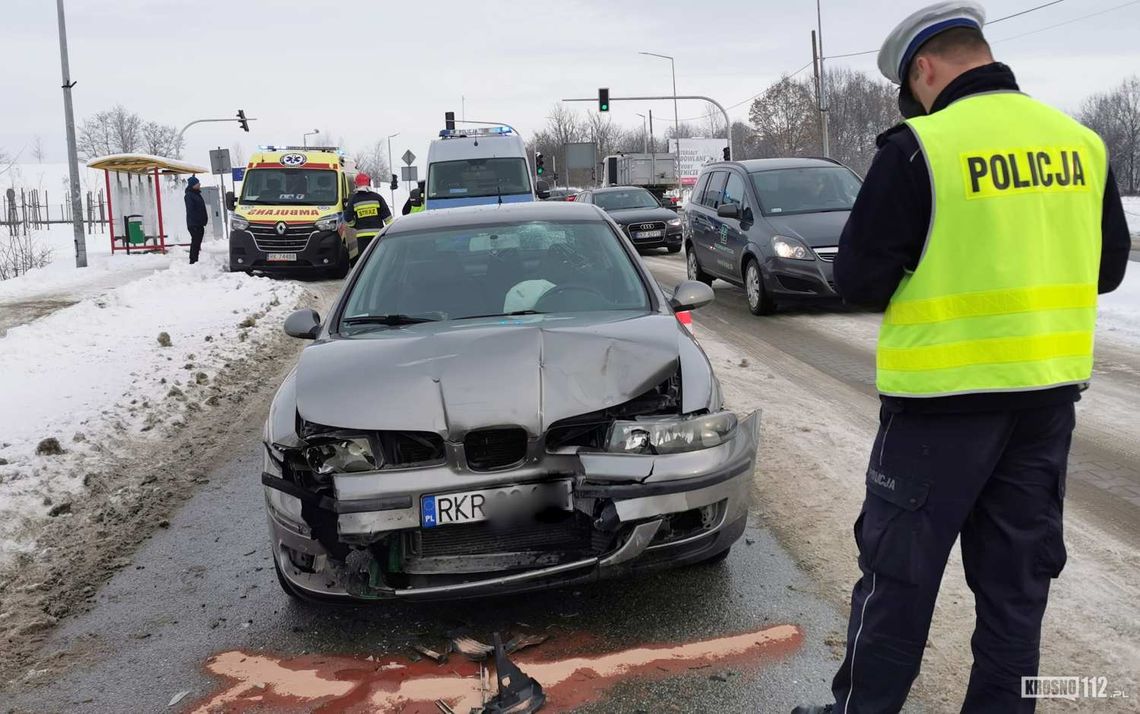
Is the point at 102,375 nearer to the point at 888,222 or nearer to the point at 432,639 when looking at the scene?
the point at 432,639

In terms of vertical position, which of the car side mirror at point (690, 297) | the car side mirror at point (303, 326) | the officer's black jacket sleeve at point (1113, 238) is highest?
the officer's black jacket sleeve at point (1113, 238)

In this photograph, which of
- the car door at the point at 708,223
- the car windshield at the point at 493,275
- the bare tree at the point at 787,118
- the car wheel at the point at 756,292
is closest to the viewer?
the car windshield at the point at 493,275

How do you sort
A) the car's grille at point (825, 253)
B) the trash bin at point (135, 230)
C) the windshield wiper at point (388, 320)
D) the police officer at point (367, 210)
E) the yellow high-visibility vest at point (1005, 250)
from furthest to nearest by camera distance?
the trash bin at point (135, 230)
the police officer at point (367, 210)
the car's grille at point (825, 253)
the windshield wiper at point (388, 320)
the yellow high-visibility vest at point (1005, 250)

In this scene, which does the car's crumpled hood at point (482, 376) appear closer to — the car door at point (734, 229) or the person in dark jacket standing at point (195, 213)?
the car door at point (734, 229)

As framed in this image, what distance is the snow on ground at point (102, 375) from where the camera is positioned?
209 inches

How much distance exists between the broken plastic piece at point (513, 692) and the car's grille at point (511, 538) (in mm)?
388

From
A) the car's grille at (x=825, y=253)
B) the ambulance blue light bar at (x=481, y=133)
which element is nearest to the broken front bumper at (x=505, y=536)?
the car's grille at (x=825, y=253)

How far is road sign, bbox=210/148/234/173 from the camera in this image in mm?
33344

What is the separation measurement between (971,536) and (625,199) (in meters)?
20.0

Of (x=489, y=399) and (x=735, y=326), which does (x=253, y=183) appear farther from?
(x=489, y=399)

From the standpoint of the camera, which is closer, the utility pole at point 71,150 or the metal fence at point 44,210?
the utility pole at point 71,150

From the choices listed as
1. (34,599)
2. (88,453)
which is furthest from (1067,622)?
(88,453)

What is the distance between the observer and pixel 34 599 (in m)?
3.94

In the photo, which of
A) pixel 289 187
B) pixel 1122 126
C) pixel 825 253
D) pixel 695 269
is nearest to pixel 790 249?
pixel 825 253
